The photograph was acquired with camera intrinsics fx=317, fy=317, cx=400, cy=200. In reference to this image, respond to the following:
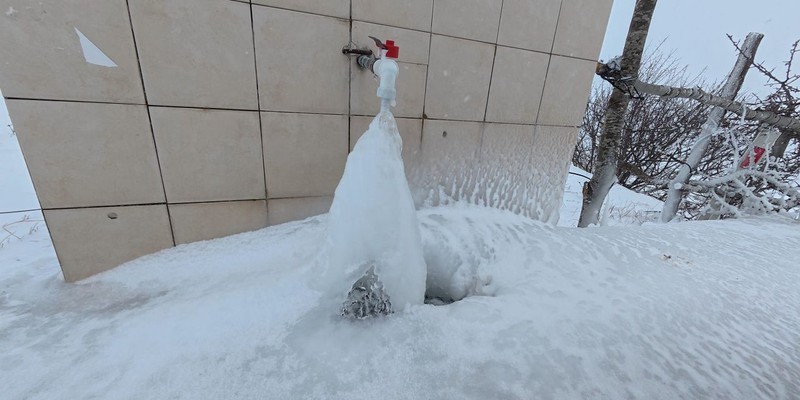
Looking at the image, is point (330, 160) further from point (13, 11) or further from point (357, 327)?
point (13, 11)

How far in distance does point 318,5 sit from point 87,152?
1117mm

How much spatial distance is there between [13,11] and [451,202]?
6.68 ft

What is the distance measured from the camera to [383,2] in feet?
5.02

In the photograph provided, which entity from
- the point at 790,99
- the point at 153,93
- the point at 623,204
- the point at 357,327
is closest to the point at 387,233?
the point at 357,327

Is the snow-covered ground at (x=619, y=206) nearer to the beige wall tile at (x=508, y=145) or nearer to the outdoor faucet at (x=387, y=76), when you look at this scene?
the beige wall tile at (x=508, y=145)

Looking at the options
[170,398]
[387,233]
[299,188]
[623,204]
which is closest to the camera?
[170,398]

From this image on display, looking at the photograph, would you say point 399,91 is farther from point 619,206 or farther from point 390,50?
point 619,206

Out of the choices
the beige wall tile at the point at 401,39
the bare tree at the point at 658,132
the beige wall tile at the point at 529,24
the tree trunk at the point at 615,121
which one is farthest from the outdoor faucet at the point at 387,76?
the bare tree at the point at 658,132

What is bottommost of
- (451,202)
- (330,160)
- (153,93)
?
(451,202)

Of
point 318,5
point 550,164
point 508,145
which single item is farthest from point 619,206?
point 318,5

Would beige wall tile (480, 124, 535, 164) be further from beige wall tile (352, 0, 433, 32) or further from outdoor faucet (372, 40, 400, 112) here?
outdoor faucet (372, 40, 400, 112)

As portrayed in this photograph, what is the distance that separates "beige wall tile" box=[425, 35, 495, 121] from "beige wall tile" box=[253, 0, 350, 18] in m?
0.50

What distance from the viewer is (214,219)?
154 cm

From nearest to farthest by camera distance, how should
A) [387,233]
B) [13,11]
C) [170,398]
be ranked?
[170,398], [13,11], [387,233]
